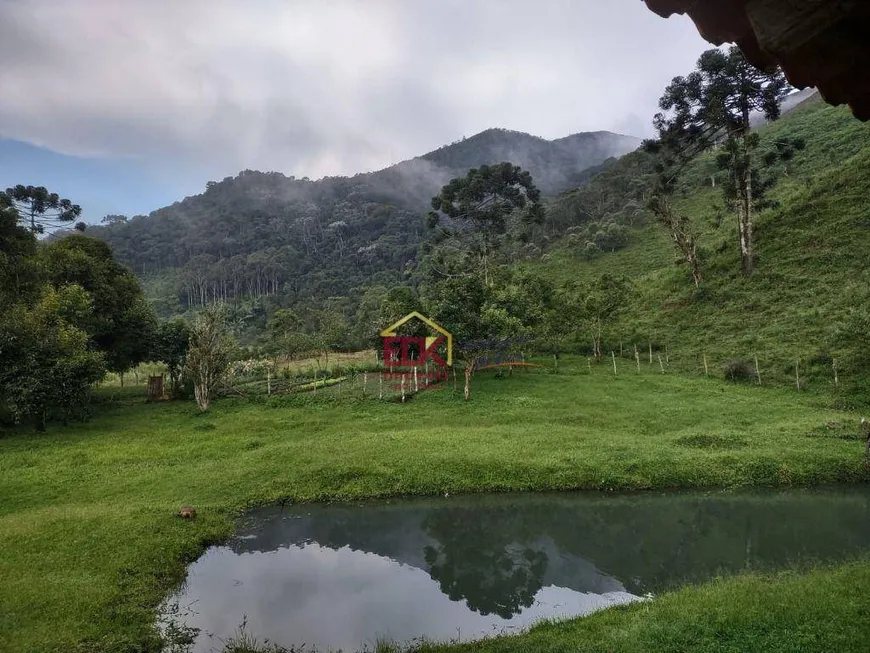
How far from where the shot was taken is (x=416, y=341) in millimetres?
35094

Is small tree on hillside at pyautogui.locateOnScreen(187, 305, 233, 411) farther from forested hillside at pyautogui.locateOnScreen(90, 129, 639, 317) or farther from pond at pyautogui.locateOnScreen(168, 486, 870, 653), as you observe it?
forested hillside at pyautogui.locateOnScreen(90, 129, 639, 317)

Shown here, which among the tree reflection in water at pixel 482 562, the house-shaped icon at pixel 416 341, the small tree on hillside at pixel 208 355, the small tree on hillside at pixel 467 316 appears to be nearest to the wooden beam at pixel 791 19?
the tree reflection in water at pixel 482 562

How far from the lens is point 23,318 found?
26.6 meters

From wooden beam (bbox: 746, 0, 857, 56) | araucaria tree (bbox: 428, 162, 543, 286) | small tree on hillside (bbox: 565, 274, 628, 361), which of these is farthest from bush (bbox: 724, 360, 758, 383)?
wooden beam (bbox: 746, 0, 857, 56)

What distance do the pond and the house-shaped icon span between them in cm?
1476

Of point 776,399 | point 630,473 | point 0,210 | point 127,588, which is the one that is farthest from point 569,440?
point 0,210

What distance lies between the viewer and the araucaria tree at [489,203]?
46969 millimetres

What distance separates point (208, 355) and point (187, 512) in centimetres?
1745

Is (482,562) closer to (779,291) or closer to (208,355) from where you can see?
(208,355)

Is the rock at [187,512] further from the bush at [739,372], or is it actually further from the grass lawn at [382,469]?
the bush at [739,372]

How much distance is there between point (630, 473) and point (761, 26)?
14974mm

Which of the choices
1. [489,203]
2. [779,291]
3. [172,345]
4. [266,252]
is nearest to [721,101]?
[779,291]

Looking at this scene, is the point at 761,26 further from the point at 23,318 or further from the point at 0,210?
the point at 0,210

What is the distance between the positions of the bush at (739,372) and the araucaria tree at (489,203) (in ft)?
73.8
